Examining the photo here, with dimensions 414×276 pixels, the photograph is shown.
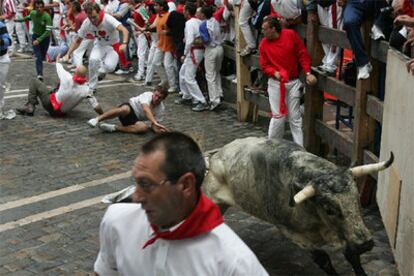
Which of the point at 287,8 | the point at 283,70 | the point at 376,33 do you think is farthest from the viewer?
the point at 287,8

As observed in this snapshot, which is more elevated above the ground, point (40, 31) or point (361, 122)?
point (361, 122)

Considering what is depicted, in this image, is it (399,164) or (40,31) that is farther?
(40,31)

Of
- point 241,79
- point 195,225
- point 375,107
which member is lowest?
point 241,79

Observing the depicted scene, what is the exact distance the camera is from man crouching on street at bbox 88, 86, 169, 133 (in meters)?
10.7

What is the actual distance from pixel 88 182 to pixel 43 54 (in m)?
8.45

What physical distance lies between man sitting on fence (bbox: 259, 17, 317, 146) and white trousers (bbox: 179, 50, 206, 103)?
3.69m

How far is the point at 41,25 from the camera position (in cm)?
1542

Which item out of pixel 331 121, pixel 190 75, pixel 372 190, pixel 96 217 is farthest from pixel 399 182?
pixel 190 75

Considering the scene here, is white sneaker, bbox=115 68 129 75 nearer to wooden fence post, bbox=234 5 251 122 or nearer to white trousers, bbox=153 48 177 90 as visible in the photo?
white trousers, bbox=153 48 177 90

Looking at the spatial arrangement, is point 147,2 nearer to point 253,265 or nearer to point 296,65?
point 296,65

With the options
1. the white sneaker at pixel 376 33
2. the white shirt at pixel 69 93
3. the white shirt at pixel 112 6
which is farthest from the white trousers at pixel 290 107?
the white shirt at pixel 112 6

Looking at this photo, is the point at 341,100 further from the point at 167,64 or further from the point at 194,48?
the point at 167,64

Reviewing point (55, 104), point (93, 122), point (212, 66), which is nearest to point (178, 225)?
point (93, 122)

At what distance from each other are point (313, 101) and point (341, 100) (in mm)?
938
